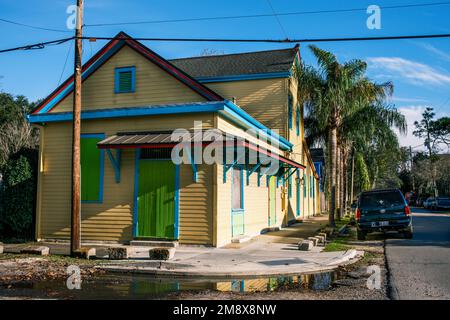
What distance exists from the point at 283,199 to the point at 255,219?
15.9 ft

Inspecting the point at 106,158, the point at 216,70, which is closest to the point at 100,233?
the point at 106,158

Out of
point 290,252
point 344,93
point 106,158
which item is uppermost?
point 344,93

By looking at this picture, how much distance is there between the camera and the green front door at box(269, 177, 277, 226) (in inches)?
774

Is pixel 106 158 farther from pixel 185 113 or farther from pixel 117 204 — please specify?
pixel 185 113

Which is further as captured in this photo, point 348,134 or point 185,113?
point 348,134

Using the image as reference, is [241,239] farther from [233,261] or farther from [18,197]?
[18,197]

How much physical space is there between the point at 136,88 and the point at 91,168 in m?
3.23

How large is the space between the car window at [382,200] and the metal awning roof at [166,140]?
427 centimetres

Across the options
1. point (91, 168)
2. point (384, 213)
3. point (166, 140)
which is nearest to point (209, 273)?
point (166, 140)

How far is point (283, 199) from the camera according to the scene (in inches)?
862

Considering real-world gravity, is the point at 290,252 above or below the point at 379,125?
below

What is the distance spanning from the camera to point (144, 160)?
47.2ft

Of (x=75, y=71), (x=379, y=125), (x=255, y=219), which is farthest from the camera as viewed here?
(x=379, y=125)
